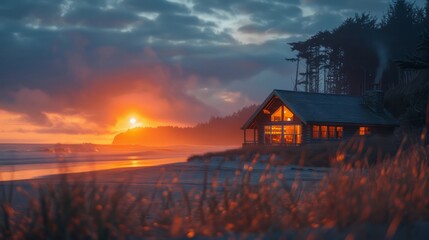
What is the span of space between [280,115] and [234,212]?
123 ft

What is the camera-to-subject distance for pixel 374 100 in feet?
143

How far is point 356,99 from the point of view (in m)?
44.5

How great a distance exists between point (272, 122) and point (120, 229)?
38.6 metres

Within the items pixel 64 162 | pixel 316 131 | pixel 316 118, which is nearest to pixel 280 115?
pixel 316 131

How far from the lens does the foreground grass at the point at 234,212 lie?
5543 mm

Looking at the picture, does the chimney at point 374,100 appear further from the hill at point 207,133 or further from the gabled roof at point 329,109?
the hill at point 207,133

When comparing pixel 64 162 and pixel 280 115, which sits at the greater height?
pixel 280 115

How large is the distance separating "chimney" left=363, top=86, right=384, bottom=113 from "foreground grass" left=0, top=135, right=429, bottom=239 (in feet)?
119

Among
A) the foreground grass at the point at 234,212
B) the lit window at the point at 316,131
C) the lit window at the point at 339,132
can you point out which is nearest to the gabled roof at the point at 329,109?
the lit window at the point at 339,132

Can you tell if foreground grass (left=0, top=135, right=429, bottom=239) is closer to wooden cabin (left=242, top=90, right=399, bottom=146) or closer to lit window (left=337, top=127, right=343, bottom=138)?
wooden cabin (left=242, top=90, right=399, bottom=146)

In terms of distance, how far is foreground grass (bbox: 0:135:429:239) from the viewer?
18.2 feet

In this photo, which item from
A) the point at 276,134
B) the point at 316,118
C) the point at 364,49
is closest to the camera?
the point at 316,118

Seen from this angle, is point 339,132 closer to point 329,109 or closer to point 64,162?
point 329,109

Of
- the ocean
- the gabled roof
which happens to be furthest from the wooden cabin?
the ocean
